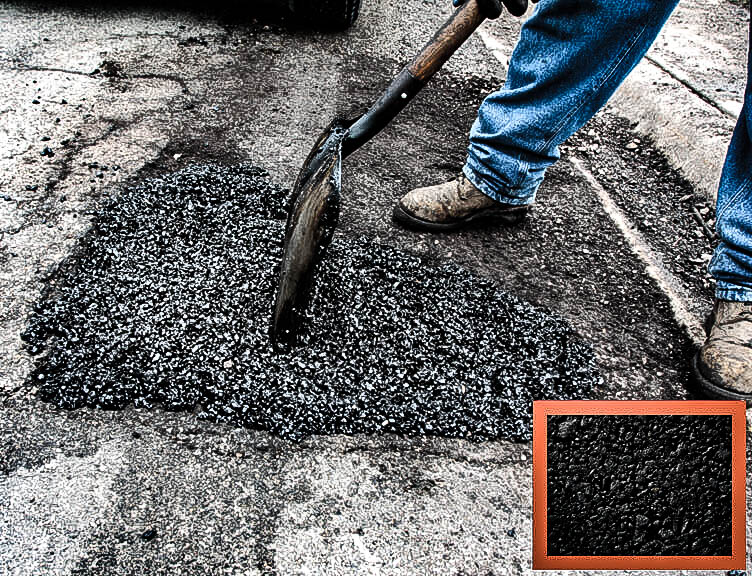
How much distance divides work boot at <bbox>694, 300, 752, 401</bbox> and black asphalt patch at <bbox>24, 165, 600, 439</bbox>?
31 cm

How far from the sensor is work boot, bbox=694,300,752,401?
1.67 meters

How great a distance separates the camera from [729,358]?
1.69 metres

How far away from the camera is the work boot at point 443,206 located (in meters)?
2.17

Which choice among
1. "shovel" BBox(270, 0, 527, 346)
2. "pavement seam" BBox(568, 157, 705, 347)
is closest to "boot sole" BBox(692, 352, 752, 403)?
"pavement seam" BBox(568, 157, 705, 347)

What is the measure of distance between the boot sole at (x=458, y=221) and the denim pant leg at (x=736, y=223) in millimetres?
675

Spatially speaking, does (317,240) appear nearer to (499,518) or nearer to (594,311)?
(499,518)

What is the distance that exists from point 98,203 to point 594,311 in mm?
1716

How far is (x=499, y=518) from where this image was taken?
137cm

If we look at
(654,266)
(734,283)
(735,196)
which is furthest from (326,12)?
(734,283)

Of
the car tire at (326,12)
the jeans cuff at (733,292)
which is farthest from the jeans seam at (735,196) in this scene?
the car tire at (326,12)

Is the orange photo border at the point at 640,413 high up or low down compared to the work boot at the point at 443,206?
down

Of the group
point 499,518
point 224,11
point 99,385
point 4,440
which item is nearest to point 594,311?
point 499,518

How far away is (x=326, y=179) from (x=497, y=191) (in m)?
0.73

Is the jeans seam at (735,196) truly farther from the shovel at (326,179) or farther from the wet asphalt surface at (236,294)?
the shovel at (326,179)
